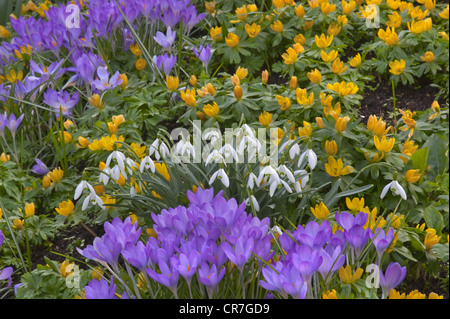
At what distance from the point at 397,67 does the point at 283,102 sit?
0.68 m

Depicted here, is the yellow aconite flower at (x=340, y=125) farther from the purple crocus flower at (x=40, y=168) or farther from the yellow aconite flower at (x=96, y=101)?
the purple crocus flower at (x=40, y=168)

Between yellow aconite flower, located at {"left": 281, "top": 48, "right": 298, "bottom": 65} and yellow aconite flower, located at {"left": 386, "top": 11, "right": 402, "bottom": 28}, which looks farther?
yellow aconite flower, located at {"left": 386, "top": 11, "right": 402, "bottom": 28}

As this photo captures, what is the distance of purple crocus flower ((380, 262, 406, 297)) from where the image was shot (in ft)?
5.55

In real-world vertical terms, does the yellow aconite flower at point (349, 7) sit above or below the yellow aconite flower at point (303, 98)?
above

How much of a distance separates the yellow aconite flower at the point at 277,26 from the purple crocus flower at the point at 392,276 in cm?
188

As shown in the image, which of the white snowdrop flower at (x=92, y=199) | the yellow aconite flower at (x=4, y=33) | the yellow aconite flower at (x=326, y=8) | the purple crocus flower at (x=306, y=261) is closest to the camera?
the purple crocus flower at (x=306, y=261)

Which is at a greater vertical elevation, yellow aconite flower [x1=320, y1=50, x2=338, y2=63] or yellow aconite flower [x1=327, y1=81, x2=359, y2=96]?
yellow aconite flower [x1=320, y1=50, x2=338, y2=63]

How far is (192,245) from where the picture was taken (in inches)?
68.5

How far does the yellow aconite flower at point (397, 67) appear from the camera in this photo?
2.89 m

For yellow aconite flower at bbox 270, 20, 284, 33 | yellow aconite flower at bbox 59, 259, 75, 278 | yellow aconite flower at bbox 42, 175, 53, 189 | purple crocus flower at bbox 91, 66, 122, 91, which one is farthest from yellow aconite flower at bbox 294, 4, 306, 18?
yellow aconite flower at bbox 59, 259, 75, 278

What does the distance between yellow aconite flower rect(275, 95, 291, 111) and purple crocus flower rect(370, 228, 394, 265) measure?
95cm

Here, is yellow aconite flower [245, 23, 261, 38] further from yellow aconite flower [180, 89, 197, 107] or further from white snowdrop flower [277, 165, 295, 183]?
white snowdrop flower [277, 165, 295, 183]

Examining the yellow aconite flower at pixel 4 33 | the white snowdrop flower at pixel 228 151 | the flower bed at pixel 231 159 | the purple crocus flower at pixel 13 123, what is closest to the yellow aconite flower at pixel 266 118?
the flower bed at pixel 231 159

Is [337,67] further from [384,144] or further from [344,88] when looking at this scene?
[384,144]
